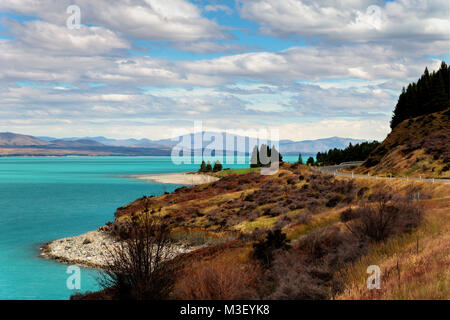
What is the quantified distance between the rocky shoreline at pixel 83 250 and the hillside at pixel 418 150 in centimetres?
3819

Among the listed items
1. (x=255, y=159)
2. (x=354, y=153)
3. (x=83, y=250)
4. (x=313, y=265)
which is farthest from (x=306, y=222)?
(x=255, y=159)

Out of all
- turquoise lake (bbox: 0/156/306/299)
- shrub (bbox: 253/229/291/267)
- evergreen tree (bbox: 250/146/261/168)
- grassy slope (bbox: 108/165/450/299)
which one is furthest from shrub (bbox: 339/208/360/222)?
evergreen tree (bbox: 250/146/261/168)

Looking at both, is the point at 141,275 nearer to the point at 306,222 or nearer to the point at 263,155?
the point at 306,222

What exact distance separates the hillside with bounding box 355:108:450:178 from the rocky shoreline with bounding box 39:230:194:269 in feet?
125

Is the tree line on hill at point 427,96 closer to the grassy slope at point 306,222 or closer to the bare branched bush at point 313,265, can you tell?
the grassy slope at point 306,222

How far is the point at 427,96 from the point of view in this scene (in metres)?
91.5

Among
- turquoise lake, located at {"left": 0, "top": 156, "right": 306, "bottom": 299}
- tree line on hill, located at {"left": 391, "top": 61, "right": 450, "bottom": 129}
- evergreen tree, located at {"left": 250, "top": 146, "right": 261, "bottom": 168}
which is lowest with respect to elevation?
turquoise lake, located at {"left": 0, "top": 156, "right": 306, "bottom": 299}

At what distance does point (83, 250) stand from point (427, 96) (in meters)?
83.7

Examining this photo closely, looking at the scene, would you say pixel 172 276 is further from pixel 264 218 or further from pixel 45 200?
pixel 45 200

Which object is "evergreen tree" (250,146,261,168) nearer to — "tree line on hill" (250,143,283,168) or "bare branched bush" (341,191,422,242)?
"tree line on hill" (250,143,283,168)

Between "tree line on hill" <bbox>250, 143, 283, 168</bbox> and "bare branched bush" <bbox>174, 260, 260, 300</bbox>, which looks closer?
"bare branched bush" <bbox>174, 260, 260, 300</bbox>

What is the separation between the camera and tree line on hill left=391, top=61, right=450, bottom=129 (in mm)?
87125
